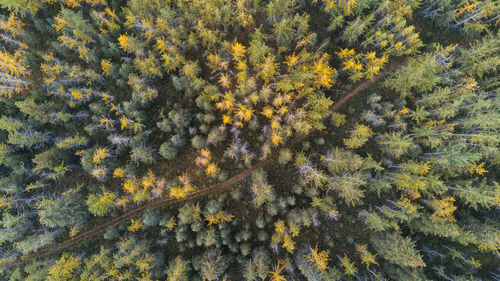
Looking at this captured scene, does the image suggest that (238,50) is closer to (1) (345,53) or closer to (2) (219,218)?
(1) (345,53)

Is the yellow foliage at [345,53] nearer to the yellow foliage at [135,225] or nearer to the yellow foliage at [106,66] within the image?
the yellow foliage at [106,66]

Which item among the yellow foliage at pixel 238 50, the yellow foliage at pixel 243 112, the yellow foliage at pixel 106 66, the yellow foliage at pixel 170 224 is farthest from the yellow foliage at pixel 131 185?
the yellow foliage at pixel 238 50

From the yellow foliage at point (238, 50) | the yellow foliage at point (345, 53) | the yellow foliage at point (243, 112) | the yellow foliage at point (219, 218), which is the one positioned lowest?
the yellow foliage at point (219, 218)

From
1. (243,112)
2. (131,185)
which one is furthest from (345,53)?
(131,185)

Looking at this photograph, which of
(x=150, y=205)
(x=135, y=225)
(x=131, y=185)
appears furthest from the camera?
(x=150, y=205)

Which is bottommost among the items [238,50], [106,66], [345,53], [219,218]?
[219,218]

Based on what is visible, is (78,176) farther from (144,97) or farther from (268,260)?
(268,260)

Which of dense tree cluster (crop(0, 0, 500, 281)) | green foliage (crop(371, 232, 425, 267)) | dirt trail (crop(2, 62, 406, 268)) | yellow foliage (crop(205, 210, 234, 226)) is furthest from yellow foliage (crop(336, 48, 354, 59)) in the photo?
yellow foliage (crop(205, 210, 234, 226))

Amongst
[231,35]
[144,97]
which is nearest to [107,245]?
[144,97]

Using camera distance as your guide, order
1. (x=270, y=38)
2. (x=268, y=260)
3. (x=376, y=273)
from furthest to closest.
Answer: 1. (x=270, y=38)
2. (x=376, y=273)
3. (x=268, y=260)
